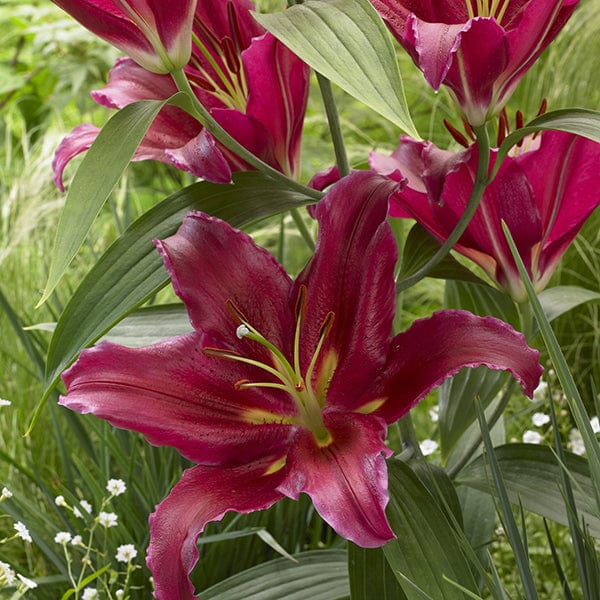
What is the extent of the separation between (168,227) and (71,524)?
0.43m

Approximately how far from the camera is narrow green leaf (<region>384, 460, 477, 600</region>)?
497 mm

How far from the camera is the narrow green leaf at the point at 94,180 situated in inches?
17.0

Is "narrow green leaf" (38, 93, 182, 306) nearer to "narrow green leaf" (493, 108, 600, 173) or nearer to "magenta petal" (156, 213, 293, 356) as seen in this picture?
"magenta petal" (156, 213, 293, 356)

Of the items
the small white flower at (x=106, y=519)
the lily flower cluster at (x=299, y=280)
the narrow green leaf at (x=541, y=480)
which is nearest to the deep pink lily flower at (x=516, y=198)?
the lily flower cluster at (x=299, y=280)

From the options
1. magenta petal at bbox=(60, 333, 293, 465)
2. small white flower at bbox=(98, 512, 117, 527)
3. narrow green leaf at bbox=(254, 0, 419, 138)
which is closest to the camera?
narrow green leaf at bbox=(254, 0, 419, 138)

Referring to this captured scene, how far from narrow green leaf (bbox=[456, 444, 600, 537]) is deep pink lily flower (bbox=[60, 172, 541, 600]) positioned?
13cm

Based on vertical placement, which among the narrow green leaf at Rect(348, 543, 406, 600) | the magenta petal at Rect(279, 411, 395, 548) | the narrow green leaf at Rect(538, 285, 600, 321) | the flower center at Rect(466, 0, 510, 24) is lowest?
the narrow green leaf at Rect(348, 543, 406, 600)

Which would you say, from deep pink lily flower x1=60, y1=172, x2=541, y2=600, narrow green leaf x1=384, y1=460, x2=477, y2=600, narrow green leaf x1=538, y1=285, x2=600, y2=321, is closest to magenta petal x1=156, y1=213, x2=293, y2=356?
deep pink lily flower x1=60, y1=172, x2=541, y2=600

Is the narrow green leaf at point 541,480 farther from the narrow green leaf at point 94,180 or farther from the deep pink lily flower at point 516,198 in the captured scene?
the narrow green leaf at point 94,180

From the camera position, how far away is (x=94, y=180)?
443 mm

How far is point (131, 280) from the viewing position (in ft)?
1.69

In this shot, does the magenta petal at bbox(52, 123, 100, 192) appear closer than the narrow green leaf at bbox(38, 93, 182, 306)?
No

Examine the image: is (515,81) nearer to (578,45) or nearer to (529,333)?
(529,333)

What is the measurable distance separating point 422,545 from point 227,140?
23cm
